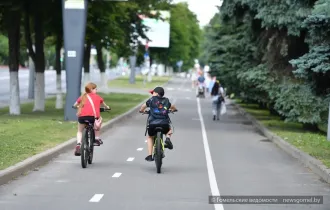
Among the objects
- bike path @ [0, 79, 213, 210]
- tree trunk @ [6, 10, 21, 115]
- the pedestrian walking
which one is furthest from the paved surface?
the pedestrian walking

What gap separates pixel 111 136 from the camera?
21.7m

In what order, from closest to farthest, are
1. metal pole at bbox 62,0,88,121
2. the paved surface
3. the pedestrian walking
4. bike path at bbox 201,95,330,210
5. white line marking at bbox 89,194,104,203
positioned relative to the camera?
the paved surface < white line marking at bbox 89,194,104,203 < bike path at bbox 201,95,330,210 < metal pole at bbox 62,0,88,121 < the pedestrian walking

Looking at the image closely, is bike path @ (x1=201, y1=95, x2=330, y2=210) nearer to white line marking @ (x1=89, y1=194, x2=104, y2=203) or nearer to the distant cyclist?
the distant cyclist

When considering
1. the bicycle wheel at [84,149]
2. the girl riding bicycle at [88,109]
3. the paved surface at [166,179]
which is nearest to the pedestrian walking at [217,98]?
the paved surface at [166,179]

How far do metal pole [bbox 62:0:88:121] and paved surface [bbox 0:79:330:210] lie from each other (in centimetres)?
502

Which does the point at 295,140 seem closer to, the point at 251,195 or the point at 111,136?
the point at 111,136

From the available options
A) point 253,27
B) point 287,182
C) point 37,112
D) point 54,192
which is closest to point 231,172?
point 287,182

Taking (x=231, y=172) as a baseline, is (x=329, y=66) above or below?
above

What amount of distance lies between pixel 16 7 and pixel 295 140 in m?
11.2

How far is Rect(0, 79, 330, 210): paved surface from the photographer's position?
9.98 meters

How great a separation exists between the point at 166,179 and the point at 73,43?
13.0 meters

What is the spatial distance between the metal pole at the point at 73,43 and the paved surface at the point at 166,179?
16.5ft

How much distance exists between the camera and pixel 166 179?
12.5 metres

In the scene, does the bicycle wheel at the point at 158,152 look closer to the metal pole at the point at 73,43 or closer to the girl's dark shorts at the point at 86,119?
the girl's dark shorts at the point at 86,119
